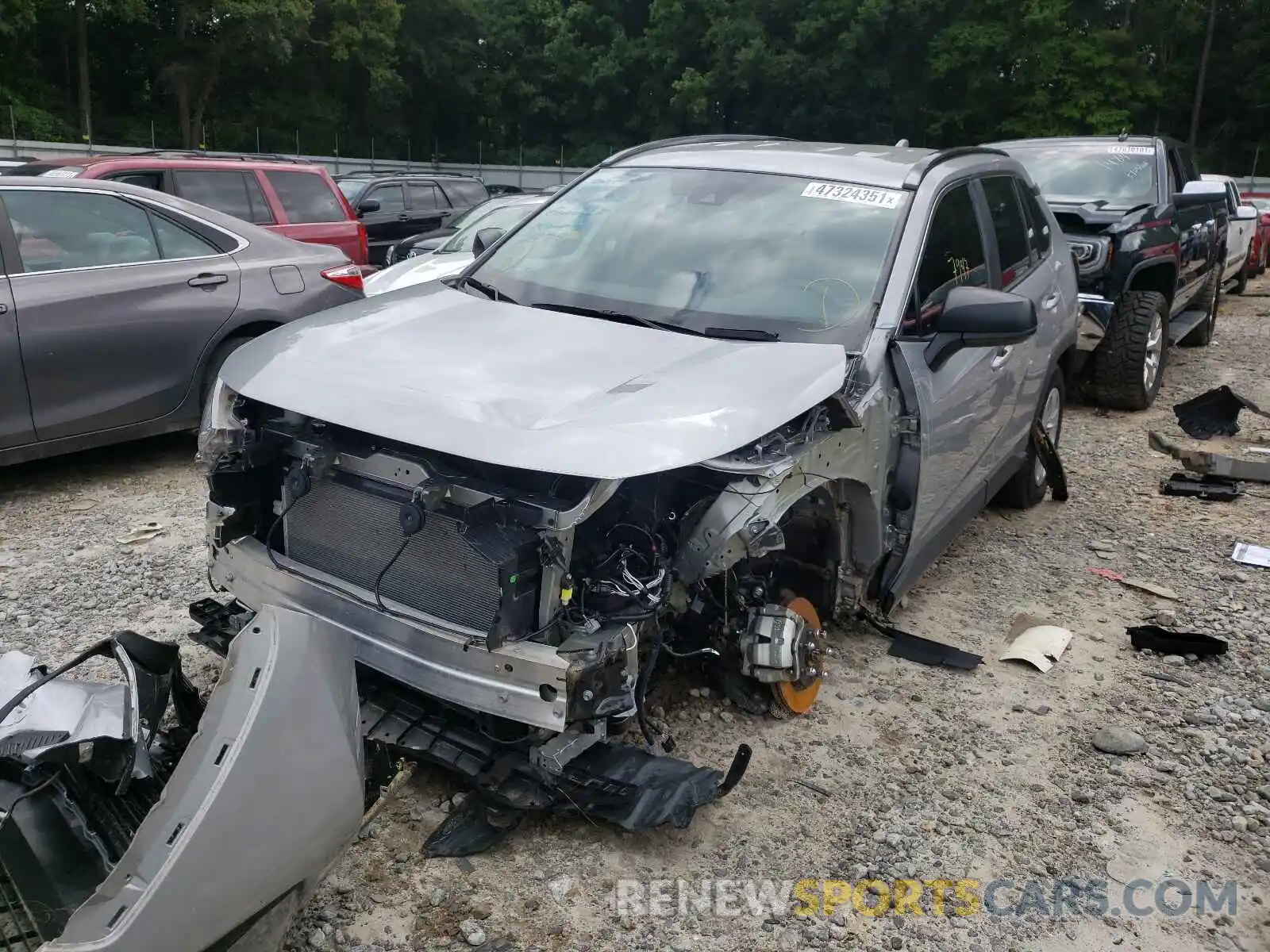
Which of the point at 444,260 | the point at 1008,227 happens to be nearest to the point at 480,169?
the point at 444,260

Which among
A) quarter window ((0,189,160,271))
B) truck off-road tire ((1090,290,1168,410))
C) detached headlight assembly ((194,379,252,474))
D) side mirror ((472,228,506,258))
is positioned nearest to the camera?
detached headlight assembly ((194,379,252,474))

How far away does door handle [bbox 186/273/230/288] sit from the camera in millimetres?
5941

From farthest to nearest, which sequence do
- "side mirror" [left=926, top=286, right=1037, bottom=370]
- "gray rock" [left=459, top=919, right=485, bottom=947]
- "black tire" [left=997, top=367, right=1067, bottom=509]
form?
"black tire" [left=997, top=367, right=1067, bottom=509], "side mirror" [left=926, top=286, right=1037, bottom=370], "gray rock" [left=459, top=919, right=485, bottom=947]

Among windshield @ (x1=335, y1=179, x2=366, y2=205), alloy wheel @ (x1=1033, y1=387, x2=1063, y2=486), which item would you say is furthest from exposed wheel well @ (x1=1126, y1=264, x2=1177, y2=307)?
windshield @ (x1=335, y1=179, x2=366, y2=205)

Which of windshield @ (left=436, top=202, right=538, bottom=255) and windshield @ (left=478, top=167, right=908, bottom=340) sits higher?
windshield @ (left=478, top=167, right=908, bottom=340)

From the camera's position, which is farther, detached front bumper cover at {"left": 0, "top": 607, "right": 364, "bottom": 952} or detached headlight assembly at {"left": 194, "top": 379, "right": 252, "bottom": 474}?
detached headlight assembly at {"left": 194, "top": 379, "right": 252, "bottom": 474}

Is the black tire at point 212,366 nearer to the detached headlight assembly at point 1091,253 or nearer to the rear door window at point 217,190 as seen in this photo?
the rear door window at point 217,190

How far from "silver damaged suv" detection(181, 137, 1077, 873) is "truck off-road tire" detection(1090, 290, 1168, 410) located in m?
4.06

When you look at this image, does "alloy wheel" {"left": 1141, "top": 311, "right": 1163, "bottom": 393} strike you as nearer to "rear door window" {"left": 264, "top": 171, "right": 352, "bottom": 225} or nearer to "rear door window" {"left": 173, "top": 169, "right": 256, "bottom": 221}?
"rear door window" {"left": 264, "top": 171, "right": 352, "bottom": 225}

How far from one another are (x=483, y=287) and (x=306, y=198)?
642 centimetres

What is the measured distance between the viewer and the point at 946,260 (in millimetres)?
4145

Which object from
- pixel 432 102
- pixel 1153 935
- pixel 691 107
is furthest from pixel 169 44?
pixel 1153 935

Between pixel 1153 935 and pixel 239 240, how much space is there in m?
5.78

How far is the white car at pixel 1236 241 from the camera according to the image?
11844 millimetres
